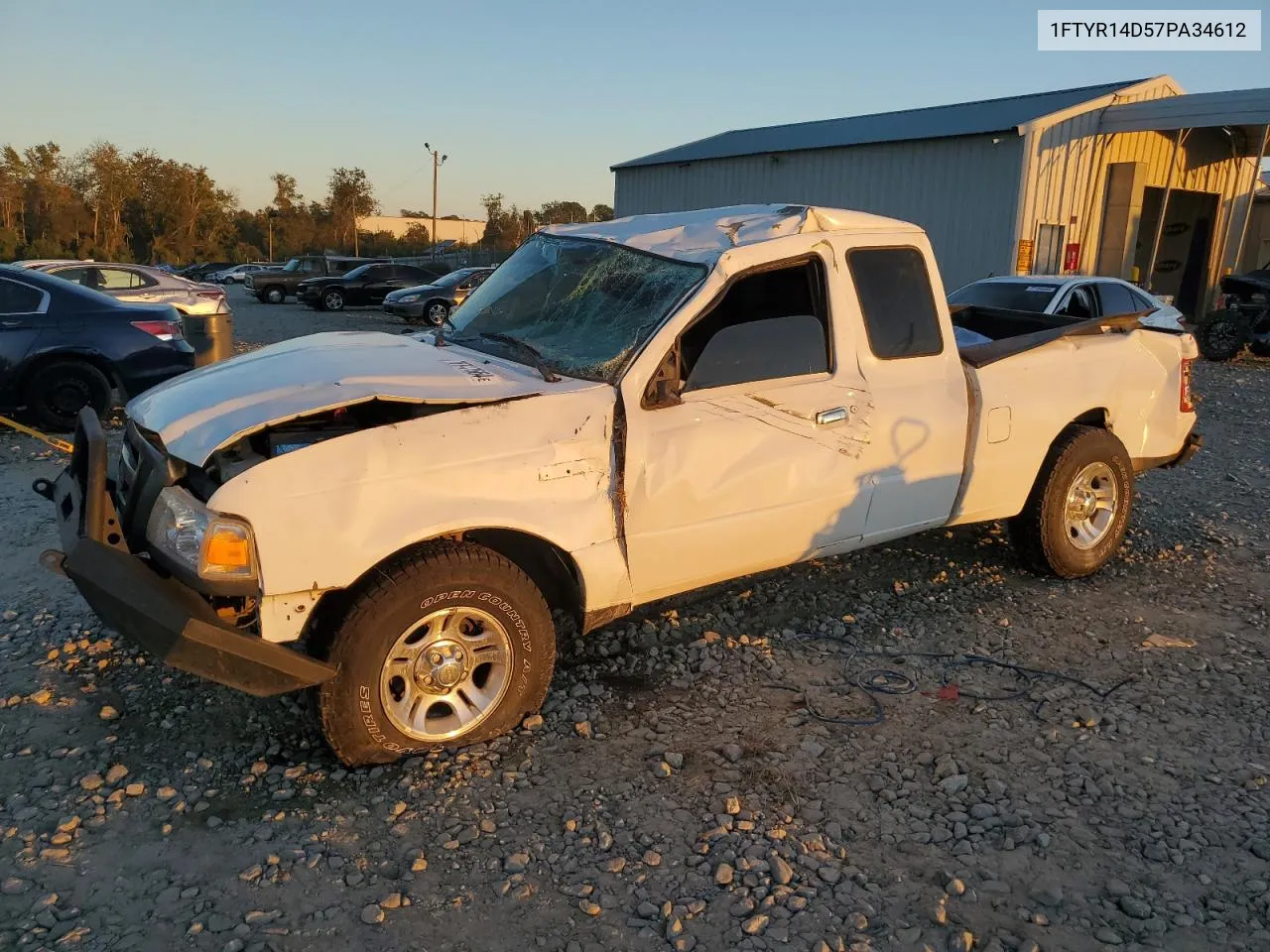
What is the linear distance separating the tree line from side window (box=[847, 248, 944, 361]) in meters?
57.3

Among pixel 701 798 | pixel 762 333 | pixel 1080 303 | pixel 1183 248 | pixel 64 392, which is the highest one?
pixel 1183 248

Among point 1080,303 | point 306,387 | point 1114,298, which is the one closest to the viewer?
point 306,387

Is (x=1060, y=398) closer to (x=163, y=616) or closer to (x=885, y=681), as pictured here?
(x=885, y=681)

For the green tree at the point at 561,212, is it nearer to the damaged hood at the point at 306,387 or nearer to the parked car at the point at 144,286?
the parked car at the point at 144,286

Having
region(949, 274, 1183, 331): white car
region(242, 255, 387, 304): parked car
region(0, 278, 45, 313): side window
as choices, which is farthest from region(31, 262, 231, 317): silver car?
region(242, 255, 387, 304): parked car

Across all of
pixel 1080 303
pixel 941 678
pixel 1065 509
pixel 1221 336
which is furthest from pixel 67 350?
pixel 1221 336

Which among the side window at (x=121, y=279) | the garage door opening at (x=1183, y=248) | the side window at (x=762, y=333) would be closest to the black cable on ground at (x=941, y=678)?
the side window at (x=762, y=333)

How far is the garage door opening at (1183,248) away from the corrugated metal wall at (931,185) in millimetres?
7072

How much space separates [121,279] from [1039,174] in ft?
55.3

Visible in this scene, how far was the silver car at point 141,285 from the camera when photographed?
49.1ft

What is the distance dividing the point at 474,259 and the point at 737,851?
1745 inches

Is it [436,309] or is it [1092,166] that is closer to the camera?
[1092,166]

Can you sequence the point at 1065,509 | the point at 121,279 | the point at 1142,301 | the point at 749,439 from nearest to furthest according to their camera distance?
the point at 749,439, the point at 1065,509, the point at 1142,301, the point at 121,279

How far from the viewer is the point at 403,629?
325 centimetres
